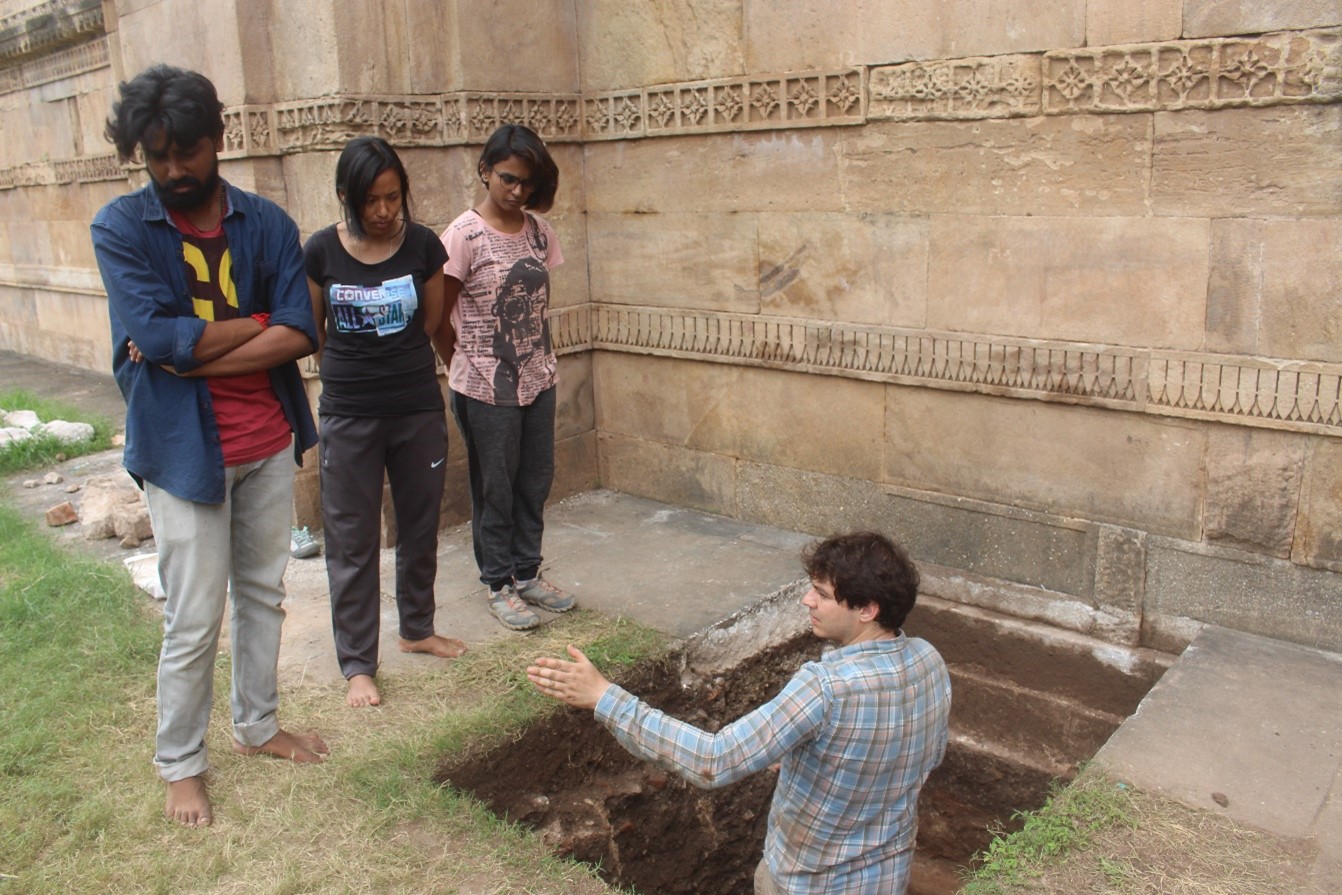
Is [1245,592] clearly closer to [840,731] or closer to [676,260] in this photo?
[840,731]

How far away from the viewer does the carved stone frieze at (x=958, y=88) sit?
4.63 m

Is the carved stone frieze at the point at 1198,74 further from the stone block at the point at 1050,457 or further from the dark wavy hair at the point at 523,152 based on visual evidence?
the dark wavy hair at the point at 523,152

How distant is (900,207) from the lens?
16.8 ft

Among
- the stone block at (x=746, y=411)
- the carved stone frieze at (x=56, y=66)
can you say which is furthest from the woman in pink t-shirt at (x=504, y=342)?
the carved stone frieze at (x=56, y=66)

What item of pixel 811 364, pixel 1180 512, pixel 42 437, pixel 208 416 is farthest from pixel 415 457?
pixel 42 437

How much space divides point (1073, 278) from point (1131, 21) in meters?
1.00

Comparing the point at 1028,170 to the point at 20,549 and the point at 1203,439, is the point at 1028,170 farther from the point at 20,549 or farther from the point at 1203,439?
the point at 20,549

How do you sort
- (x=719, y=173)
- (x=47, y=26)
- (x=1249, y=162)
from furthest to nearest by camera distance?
(x=47, y=26)
(x=719, y=173)
(x=1249, y=162)

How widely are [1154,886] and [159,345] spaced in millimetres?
3079

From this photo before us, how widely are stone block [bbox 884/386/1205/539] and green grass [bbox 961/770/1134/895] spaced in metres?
1.56

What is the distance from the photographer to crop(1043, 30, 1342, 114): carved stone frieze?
3967 millimetres

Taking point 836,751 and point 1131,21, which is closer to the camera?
point 836,751

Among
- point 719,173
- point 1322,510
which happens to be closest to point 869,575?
point 1322,510

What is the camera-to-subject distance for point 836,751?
2.67 meters
